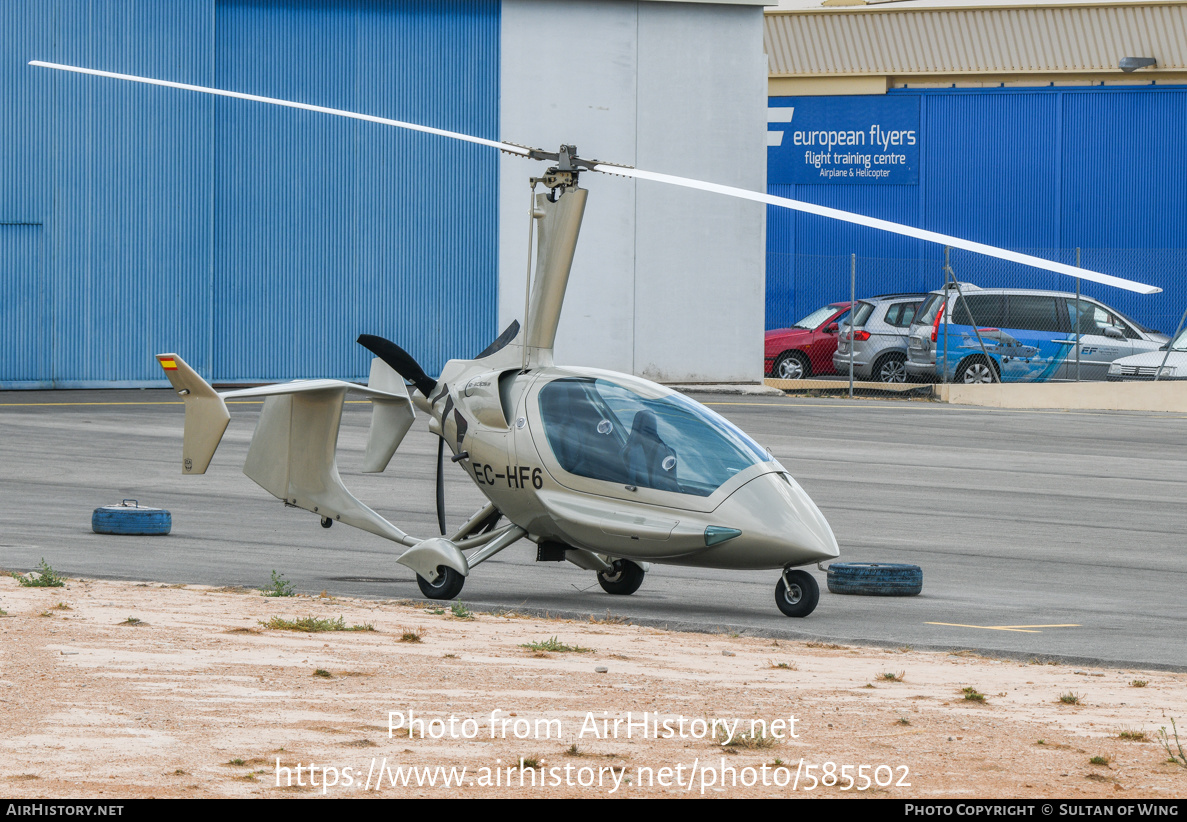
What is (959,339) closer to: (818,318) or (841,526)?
(818,318)

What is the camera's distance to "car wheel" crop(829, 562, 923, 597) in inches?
483

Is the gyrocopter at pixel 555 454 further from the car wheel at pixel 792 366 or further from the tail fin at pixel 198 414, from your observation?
the car wheel at pixel 792 366

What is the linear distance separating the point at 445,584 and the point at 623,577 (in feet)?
4.68

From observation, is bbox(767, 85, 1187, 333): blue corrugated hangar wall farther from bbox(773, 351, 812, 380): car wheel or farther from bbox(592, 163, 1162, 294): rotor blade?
bbox(592, 163, 1162, 294): rotor blade

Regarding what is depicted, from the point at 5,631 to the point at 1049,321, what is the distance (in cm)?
2443

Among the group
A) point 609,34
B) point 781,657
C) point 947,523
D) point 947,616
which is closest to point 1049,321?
point 609,34

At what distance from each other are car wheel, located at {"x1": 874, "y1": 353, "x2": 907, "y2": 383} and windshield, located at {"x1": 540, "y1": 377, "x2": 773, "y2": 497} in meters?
20.6

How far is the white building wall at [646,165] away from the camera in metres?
31.1

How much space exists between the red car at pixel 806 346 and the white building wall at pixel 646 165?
1607mm

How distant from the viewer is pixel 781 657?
951 cm

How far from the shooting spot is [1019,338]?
30.5 meters

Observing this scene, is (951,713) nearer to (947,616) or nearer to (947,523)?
(947,616)

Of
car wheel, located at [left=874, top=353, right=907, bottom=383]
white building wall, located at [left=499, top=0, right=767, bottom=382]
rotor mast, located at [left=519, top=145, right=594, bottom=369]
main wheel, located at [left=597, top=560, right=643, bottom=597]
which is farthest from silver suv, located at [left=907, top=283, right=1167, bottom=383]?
rotor mast, located at [left=519, top=145, right=594, bottom=369]

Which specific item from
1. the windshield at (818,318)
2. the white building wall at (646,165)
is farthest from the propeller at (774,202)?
the windshield at (818,318)
